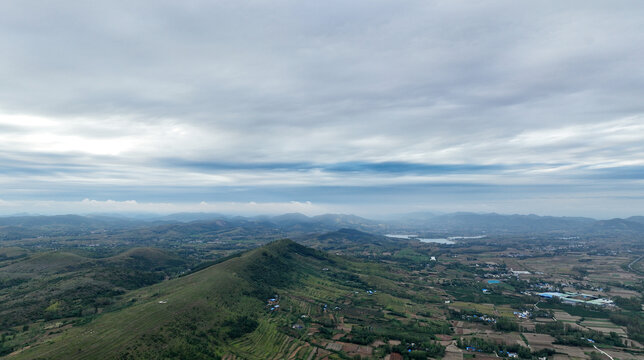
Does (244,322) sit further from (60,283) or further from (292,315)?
(60,283)

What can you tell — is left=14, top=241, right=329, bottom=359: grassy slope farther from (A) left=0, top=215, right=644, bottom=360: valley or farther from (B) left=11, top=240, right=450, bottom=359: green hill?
(A) left=0, top=215, right=644, bottom=360: valley

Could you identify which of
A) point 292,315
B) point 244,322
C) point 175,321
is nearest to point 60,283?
point 175,321

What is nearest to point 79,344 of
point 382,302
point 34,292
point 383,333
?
point 34,292

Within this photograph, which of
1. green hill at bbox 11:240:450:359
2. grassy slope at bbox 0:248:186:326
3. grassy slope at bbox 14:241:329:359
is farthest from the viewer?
grassy slope at bbox 0:248:186:326

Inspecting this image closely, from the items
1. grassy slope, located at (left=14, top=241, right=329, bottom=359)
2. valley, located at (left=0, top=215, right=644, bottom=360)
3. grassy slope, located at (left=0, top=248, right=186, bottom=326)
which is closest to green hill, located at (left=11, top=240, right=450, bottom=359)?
grassy slope, located at (left=14, top=241, right=329, bottom=359)

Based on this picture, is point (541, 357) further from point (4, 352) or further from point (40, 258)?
point (40, 258)
